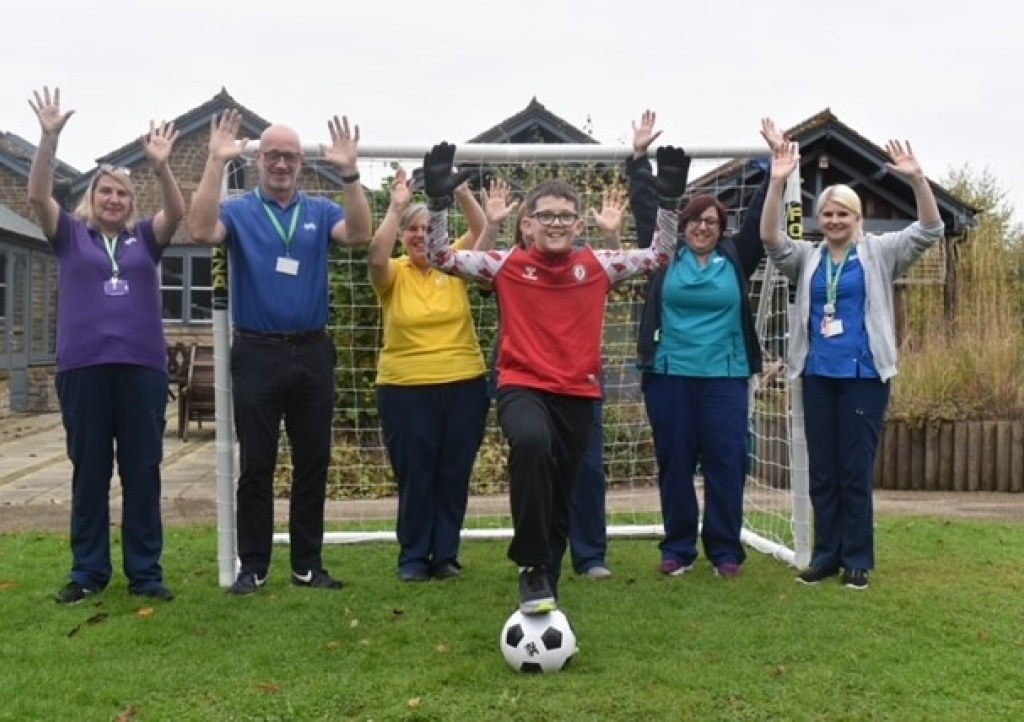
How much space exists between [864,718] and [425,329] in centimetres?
293

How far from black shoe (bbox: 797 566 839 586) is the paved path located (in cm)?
284

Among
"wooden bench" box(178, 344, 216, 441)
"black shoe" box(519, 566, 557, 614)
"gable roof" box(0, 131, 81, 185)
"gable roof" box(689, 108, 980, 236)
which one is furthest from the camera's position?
"gable roof" box(0, 131, 81, 185)

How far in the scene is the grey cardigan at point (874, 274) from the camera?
18.0 feet

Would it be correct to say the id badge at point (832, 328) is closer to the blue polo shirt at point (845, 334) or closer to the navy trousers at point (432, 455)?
the blue polo shirt at point (845, 334)

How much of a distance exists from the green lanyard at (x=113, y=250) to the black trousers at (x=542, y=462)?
1952 mm

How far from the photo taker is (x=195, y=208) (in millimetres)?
5051

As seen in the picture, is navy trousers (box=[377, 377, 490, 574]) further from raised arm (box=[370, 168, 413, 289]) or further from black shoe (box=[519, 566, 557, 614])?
black shoe (box=[519, 566, 557, 614])

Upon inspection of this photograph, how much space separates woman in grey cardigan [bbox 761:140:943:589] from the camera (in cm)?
551

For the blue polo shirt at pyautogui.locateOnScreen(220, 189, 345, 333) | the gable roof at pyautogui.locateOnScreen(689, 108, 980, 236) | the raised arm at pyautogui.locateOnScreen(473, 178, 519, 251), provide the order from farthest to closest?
the gable roof at pyautogui.locateOnScreen(689, 108, 980, 236)
the raised arm at pyautogui.locateOnScreen(473, 178, 519, 251)
the blue polo shirt at pyautogui.locateOnScreen(220, 189, 345, 333)

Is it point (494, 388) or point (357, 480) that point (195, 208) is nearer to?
point (494, 388)

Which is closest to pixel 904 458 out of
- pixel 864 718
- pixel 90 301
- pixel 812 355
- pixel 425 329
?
pixel 812 355

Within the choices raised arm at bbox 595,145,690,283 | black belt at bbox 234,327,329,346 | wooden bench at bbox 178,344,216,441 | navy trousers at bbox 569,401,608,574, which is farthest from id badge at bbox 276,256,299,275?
wooden bench at bbox 178,344,216,441

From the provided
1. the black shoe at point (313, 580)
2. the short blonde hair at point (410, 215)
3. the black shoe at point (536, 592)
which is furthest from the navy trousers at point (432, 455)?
the black shoe at point (536, 592)

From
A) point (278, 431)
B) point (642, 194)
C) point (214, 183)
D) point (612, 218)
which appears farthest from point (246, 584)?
point (642, 194)
